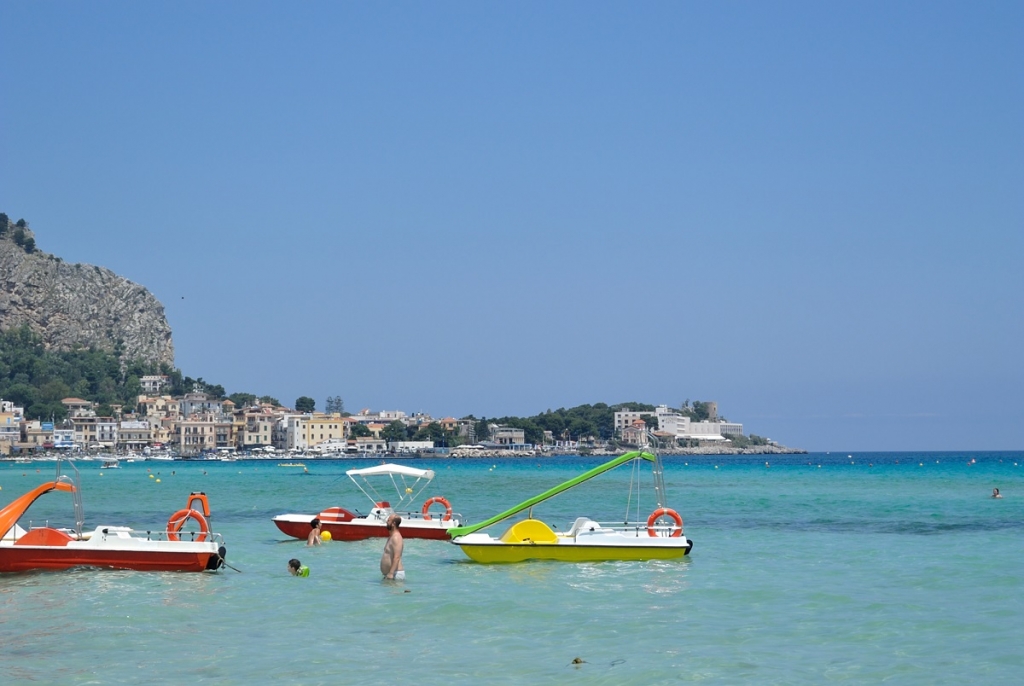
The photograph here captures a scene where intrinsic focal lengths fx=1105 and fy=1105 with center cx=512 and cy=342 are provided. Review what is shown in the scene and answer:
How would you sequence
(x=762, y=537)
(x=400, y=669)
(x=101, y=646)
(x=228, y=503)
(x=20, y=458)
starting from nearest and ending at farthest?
(x=400, y=669), (x=101, y=646), (x=762, y=537), (x=228, y=503), (x=20, y=458)

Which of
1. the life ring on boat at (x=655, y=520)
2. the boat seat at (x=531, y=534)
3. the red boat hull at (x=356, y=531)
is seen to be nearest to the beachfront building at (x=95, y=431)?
the red boat hull at (x=356, y=531)

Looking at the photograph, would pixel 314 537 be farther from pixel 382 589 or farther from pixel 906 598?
pixel 906 598

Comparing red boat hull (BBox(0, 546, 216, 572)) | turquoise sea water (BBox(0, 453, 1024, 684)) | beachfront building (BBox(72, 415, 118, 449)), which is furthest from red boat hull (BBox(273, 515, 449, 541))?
beachfront building (BBox(72, 415, 118, 449))

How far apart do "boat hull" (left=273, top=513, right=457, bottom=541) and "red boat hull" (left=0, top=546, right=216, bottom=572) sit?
772 centimetres

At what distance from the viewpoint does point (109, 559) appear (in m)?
21.5

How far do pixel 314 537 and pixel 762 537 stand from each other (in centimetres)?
1234

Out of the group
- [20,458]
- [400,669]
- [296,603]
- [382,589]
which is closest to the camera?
[400,669]

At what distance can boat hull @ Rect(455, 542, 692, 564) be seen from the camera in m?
23.1

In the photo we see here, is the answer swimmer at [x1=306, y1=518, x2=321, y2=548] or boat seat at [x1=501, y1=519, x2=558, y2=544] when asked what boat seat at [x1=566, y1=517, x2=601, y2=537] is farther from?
swimmer at [x1=306, y1=518, x2=321, y2=548]

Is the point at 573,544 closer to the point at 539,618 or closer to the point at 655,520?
the point at 655,520

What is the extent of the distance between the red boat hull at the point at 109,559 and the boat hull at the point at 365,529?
7717 millimetres

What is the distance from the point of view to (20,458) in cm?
16475

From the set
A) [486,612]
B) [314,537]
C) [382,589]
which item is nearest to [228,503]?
[314,537]

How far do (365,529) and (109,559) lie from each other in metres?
8.67
